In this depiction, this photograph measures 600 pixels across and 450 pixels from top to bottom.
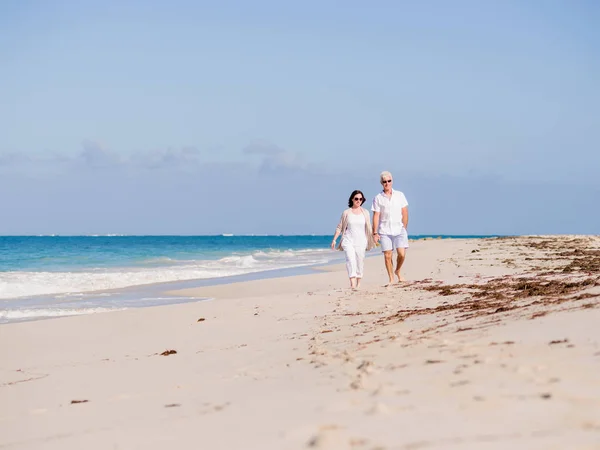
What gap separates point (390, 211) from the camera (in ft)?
38.1

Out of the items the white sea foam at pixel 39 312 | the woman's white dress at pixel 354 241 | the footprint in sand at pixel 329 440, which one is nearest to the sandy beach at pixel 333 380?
the footprint in sand at pixel 329 440

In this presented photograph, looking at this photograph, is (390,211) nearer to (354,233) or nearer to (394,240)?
(394,240)

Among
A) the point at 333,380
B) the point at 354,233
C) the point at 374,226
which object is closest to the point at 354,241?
the point at 354,233

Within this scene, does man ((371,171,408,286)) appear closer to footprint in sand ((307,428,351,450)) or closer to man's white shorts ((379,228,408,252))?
man's white shorts ((379,228,408,252))

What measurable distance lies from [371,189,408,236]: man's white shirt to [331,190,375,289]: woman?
0.97 feet

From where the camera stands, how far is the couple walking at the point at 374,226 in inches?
458

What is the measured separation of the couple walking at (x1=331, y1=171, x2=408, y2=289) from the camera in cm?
1162

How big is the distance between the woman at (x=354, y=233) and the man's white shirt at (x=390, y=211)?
295mm

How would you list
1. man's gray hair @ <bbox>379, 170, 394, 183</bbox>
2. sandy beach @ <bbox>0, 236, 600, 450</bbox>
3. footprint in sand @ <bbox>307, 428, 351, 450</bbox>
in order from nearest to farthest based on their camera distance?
1. footprint in sand @ <bbox>307, 428, 351, 450</bbox>
2. sandy beach @ <bbox>0, 236, 600, 450</bbox>
3. man's gray hair @ <bbox>379, 170, 394, 183</bbox>

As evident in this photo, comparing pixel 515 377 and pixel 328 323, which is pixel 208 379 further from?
pixel 328 323

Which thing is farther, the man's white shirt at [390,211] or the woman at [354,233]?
the woman at [354,233]

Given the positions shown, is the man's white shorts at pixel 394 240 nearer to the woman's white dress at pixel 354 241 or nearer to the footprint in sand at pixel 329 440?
the woman's white dress at pixel 354 241

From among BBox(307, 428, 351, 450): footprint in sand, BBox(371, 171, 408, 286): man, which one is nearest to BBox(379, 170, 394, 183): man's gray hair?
BBox(371, 171, 408, 286): man

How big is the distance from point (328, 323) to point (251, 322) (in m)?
1.37
